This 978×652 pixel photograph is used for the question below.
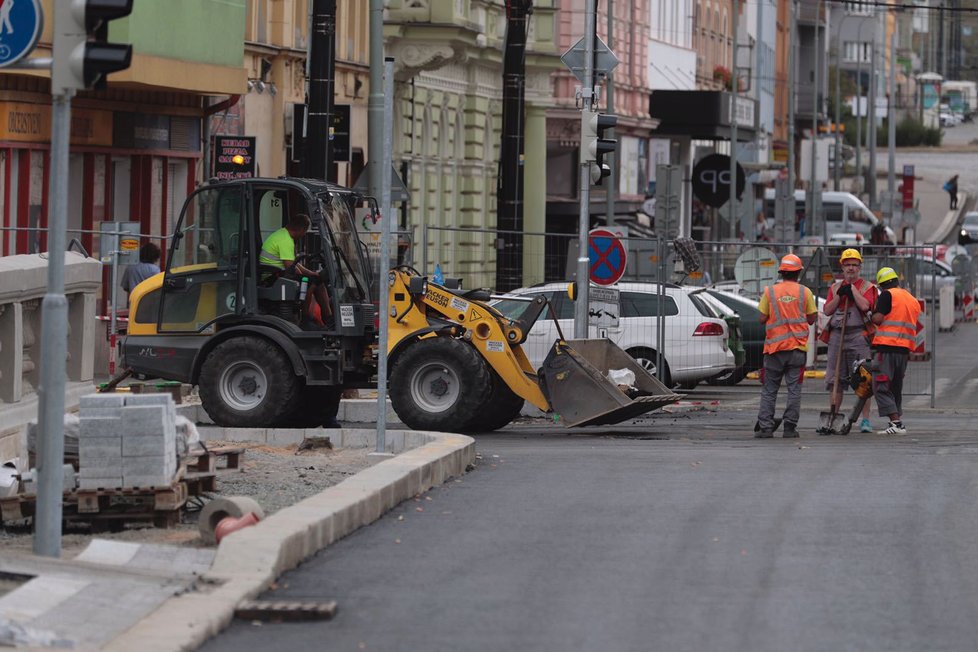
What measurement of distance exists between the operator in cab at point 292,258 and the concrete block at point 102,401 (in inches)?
307

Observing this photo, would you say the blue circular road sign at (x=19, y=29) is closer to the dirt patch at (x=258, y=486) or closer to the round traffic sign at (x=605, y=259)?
the dirt patch at (x=258, y=486)

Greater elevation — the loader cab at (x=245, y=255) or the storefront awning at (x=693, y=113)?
the storefront awning at (x=693, y=113)

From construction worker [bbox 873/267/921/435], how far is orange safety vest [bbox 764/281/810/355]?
953 millimetres

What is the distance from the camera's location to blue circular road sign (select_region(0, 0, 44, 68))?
33.7ft

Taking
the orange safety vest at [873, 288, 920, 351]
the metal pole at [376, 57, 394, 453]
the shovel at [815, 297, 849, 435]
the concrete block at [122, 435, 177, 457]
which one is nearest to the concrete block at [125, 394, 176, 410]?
the concrete block at [122, 435, 177, 457]

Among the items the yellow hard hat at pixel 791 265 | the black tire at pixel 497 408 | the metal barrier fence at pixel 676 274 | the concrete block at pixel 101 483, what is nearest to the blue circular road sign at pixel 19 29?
the concrete block at pixel 101 483

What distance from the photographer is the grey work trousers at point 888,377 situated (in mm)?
21609

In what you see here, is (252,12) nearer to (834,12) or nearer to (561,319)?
(561,319)

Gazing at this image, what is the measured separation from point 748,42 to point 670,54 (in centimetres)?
1532

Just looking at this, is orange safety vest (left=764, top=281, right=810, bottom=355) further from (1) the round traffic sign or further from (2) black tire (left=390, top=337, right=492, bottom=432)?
(1) the round traffic sign

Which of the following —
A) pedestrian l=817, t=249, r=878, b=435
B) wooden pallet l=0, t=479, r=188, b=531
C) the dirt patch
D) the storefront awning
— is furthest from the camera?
the storefront awning

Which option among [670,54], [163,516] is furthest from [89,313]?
[670,54]

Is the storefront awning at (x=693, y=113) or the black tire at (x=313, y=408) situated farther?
the storefront awning at (x=693, y=113)

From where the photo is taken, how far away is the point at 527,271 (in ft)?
104
